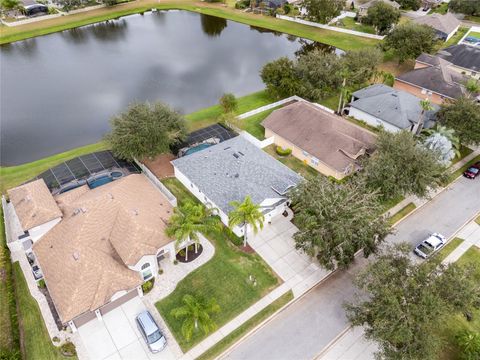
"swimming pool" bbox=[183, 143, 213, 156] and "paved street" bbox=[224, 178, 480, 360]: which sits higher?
"swimming pool" bbox=[183, 143, 213, 156]

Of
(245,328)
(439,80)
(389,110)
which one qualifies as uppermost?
(439,80)

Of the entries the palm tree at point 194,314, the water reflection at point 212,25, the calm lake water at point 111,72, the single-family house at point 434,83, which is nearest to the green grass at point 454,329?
the palm tree at point 194,314

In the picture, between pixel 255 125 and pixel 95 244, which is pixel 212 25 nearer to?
pixel 255 125

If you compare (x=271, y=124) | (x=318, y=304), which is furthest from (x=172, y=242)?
(x=271, y=124)

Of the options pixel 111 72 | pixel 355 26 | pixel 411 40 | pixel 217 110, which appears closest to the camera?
pixel 217 110

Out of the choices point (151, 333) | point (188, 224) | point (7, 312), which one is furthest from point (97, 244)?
point (151, 333)

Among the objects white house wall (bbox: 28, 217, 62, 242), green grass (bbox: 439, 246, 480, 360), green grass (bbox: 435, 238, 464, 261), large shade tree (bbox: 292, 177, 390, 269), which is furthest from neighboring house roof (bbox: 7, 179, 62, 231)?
green grass (bbox: 435, 238, 464, 261)

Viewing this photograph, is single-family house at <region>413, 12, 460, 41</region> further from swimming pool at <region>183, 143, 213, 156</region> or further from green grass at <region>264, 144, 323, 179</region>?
swimming pool at <region>183, 143, 213, 156</region>
